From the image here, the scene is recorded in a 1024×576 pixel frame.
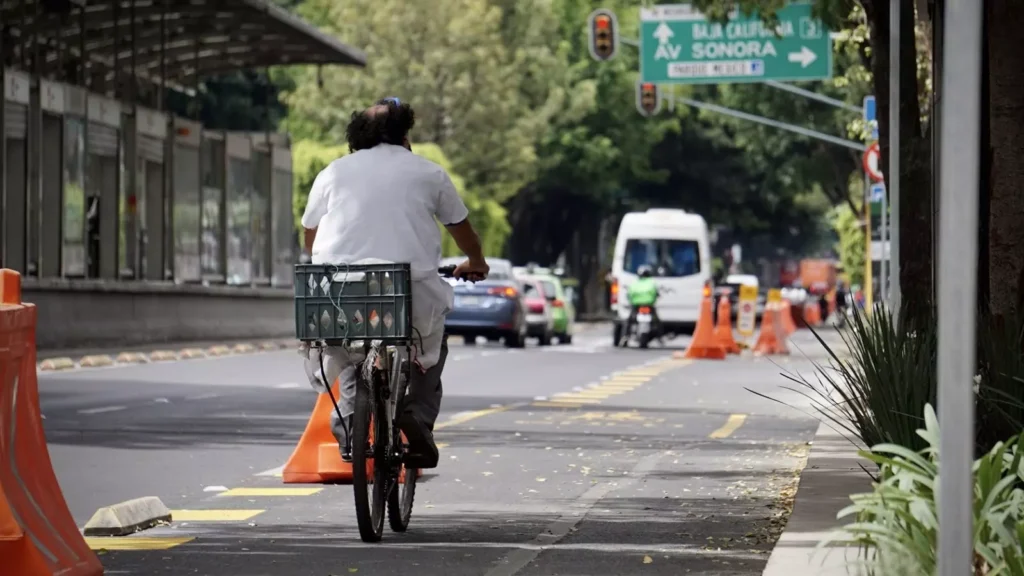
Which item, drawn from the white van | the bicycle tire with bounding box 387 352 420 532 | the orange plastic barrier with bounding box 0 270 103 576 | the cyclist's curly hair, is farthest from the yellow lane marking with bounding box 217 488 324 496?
the white van

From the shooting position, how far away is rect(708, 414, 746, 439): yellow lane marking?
612 inches

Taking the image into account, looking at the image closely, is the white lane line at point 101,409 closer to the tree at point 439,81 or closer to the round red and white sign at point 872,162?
the round red and white sign at point 872,162

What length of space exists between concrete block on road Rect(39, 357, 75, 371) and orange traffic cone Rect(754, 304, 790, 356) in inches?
510

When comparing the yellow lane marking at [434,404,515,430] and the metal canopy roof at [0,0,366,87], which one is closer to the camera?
the yellow lane marking at [434,404,515,430]

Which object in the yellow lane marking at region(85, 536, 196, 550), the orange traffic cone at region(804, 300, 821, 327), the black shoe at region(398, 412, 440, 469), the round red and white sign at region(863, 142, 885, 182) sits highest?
the round red and white sign at region(863, 142, 885, 182)

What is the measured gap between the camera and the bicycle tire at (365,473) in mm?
8297

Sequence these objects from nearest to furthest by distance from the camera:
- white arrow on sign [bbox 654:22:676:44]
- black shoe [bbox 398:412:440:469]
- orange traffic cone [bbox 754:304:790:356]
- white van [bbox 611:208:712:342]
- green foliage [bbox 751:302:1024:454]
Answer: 1. green foliage [bbox 751:302:1024:454]
2. black shoe [bbox 398:412:440:469]
3. orange traffic cone [bbox 754:304:790:356]
4. white arrow on sign [bbox 654:22:676:44]
5. white van [bbox 611:208:712:342]

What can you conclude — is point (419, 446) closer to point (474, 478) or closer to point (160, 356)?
point (474, 478)

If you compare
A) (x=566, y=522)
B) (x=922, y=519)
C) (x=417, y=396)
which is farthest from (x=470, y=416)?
(x=922, y=519)

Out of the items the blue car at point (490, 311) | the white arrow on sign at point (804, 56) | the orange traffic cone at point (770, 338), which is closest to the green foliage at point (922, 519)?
the orange traffic cone at point (770, 338)

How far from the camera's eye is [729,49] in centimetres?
3981

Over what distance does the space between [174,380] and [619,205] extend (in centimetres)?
5322

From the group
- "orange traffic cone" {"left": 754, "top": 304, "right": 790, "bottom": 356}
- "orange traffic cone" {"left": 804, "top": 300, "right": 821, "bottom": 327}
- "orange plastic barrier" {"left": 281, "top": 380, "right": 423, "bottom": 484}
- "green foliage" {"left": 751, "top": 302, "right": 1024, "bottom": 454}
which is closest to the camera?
"green foliage" {"left": 751, "top": 302, "right": 1024, "bottom": 454}

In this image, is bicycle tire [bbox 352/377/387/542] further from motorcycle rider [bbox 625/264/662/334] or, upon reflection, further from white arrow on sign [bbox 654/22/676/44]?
white arrow on sign [bbox 654/22/676/44]
